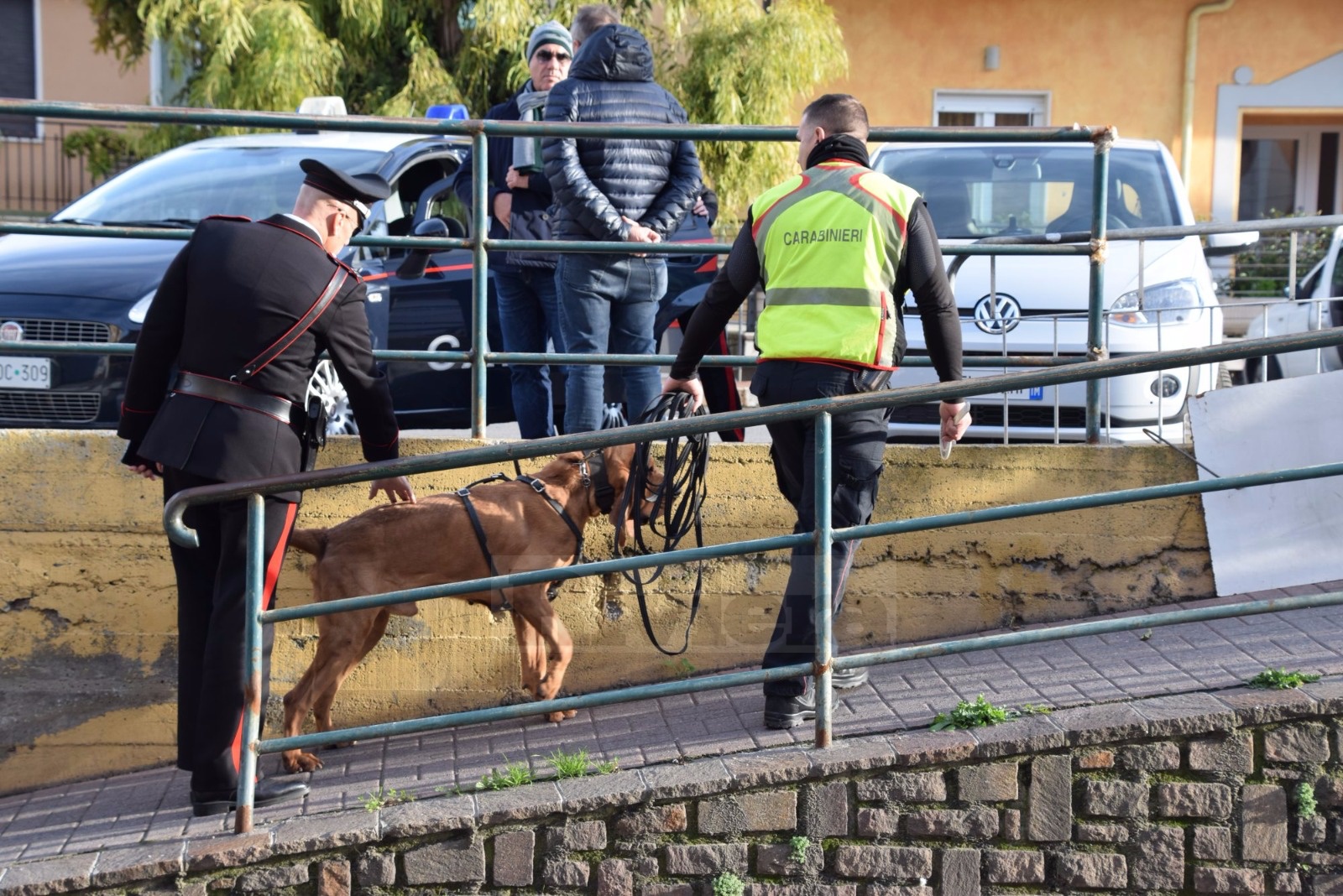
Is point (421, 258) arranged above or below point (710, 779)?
above

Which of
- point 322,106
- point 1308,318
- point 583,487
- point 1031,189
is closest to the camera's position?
point 583,487

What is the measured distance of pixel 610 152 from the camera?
5680 millimetres

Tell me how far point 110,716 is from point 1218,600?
161 inches

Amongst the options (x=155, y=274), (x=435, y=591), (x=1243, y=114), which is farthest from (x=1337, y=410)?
(x=1243, y=114)

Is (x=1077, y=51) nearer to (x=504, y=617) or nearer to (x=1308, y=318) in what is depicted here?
(x=1308, y=318)

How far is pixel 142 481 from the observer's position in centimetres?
513

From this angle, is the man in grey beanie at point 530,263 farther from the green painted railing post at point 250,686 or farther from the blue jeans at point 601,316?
the green painted railing post at point 250,686

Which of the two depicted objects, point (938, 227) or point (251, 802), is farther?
point (938, 227)

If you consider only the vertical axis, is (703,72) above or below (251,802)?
above

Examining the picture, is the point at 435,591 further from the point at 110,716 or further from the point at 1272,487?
the point at 1272,487

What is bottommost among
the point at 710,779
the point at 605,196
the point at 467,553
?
the point at 710,779

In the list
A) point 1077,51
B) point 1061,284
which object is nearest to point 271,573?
point 1061,284

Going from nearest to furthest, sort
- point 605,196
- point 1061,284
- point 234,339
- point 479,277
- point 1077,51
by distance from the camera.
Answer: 1. point 234,339
2. point 479,277
3. point 605,196
4. point 1061,284
5. point 1077,51

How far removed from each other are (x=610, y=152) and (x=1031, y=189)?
2.94 meters
